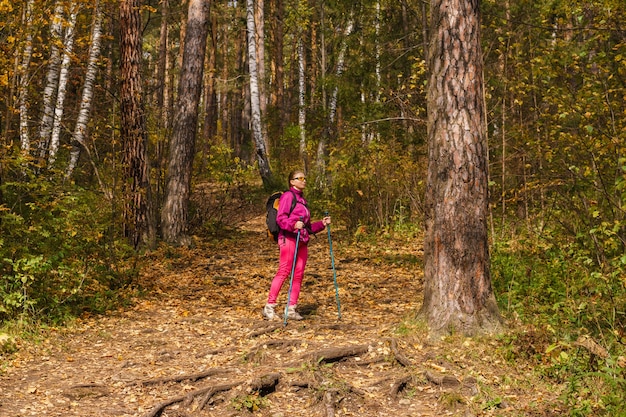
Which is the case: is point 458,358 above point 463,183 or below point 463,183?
below

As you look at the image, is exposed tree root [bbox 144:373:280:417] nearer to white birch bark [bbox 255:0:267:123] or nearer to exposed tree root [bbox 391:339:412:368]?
exposed tree root [bbox 391:339:412:368]

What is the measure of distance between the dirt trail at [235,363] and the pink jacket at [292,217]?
1118mm

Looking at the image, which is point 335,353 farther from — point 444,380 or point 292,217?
point 292,217

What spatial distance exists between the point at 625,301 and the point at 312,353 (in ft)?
10.6

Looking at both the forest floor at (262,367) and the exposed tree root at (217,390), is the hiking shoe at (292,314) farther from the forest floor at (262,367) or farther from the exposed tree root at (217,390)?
the exposed tree root at (217,390)

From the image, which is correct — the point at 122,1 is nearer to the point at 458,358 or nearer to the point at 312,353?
the point at 312,353

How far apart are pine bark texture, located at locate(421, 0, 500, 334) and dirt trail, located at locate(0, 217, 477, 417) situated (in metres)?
0.64

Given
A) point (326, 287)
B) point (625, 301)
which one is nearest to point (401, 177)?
point (326, 287)

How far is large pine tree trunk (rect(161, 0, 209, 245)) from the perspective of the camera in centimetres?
1316

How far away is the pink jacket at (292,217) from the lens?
303 inches

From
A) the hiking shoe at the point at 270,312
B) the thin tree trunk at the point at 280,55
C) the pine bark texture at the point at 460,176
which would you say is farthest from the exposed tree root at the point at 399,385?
the thin tree trunk at the point at 280,55

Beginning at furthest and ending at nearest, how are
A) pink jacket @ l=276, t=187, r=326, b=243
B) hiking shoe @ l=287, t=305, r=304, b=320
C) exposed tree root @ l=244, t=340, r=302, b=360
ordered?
hiking shoe @ l=287, t=305, r=304, b=320
pink jacket @ l=276, t=187, r=326, b=243
exposed tree root @ l=244, t=340, r=302, b=360

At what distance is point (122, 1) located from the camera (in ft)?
39.0

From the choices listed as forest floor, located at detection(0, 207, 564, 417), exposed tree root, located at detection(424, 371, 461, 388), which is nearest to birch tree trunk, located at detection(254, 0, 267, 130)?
forest floor, located at detection(0, 207, 564, 417)
